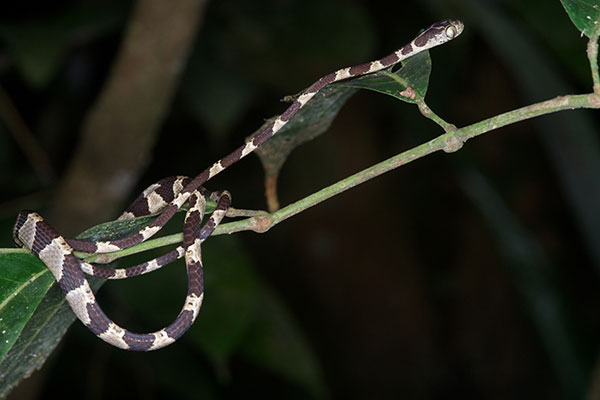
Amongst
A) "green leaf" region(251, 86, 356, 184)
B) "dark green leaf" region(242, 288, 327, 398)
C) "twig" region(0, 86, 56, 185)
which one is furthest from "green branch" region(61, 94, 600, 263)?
"twig" region(0, 86, 56, 185)

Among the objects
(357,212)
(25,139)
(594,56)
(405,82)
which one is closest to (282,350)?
(25,139)

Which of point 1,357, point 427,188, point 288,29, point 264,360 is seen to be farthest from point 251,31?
point 1,357

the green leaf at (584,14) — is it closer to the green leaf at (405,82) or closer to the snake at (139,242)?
the green leaf at (405,82)

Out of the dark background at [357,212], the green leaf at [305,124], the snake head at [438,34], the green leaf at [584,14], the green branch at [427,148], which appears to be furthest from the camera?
the dark background at [357,212]

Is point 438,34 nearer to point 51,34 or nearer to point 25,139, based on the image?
point 51,34

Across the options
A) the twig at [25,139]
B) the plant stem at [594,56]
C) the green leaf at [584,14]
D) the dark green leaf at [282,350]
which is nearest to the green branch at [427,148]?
the plant stem at [594,56]

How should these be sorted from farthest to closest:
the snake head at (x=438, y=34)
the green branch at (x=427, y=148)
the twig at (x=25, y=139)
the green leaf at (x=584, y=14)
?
the twig at (x=25, y=139)
the snake head at (x=438, y=34)
the green leaf at (x=584, y=14)
the green branch at (x=427, y=148)
